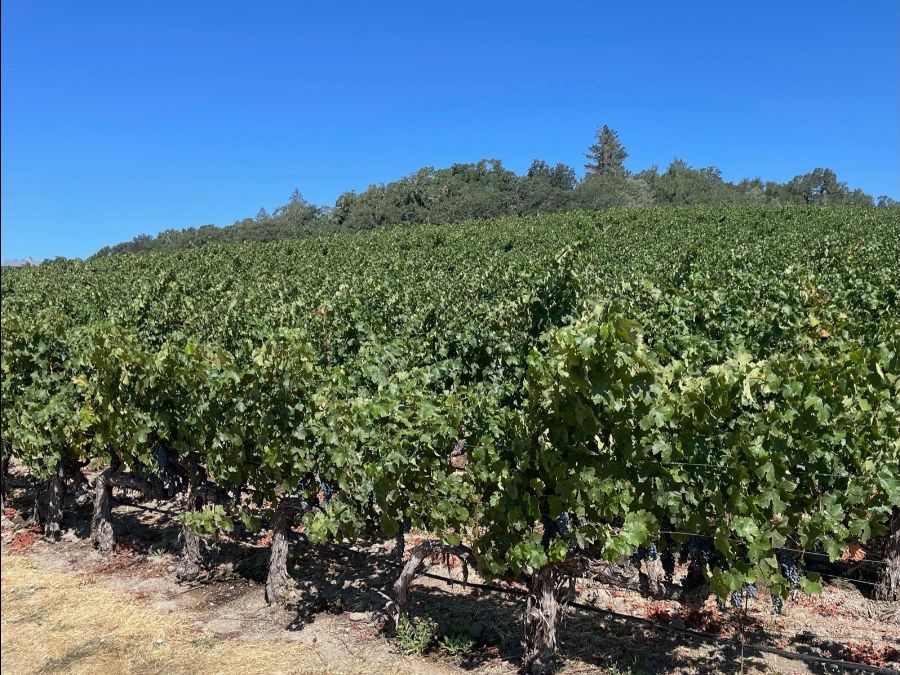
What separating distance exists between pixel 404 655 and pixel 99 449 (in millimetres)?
3732

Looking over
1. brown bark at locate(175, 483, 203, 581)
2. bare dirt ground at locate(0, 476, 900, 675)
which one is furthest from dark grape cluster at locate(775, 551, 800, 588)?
brown bark at locate(175, 483, 203, 581)

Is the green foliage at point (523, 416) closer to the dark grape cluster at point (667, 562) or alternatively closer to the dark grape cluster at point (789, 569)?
the dark grape cluster at point (789, 569)

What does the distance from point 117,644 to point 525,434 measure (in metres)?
3.43

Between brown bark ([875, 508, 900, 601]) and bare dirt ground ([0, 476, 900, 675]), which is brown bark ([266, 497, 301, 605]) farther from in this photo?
brown bark ([875, 508, 900, 601])

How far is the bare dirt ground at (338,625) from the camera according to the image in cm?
458

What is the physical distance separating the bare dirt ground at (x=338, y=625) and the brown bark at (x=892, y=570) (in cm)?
13

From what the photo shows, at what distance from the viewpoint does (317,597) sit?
5500mm

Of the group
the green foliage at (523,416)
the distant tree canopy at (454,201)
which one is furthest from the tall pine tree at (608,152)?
the green foliage at (523,416)

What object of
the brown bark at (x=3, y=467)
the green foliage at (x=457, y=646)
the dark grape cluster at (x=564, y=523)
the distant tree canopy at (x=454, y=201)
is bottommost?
the green foliage at (x=457, y=646)

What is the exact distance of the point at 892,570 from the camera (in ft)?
17.3

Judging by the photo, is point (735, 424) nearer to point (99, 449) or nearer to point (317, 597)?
point (317, 597)

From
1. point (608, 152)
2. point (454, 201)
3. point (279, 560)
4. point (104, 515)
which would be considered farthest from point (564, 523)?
point (608, 152)

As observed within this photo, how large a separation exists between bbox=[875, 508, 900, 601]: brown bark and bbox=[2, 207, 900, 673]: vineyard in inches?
0.7

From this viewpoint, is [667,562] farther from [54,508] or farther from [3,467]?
[3,467]
